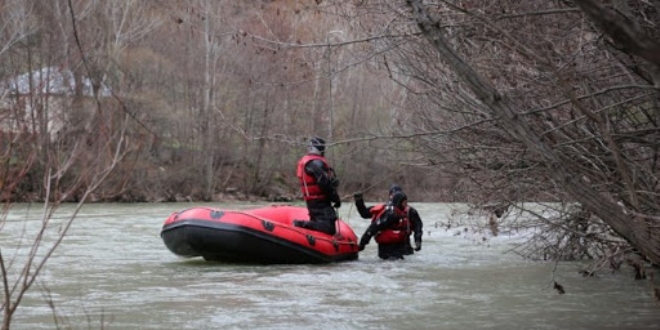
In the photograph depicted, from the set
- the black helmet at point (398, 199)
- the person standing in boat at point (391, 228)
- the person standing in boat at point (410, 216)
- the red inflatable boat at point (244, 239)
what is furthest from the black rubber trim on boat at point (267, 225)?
the black helmet at point (398, 199)

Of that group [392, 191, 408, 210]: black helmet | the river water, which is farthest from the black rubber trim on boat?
[392, 191, 408, 210]: black helmet

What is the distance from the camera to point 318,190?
10.6 m

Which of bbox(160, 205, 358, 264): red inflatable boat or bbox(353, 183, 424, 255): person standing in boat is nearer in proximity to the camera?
bbox(160, 205, 358, 264): red inflatable boat

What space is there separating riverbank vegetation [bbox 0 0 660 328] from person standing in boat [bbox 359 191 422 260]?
1.75ft

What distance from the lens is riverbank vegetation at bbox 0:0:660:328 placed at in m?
4.13

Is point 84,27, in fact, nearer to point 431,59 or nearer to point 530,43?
point 431,59

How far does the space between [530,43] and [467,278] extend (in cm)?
495

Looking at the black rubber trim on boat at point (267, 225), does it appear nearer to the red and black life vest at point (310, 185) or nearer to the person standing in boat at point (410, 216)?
the red and black life vest at point (310, 185)

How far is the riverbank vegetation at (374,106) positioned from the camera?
163 inches

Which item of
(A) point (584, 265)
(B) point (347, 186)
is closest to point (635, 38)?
(A) point (584, 265)

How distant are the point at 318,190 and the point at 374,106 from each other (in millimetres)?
17195

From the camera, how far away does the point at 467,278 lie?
33.0 ft

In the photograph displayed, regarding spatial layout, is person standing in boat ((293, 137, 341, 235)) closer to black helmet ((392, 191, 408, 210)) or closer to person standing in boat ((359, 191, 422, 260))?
person standing in boat ((359, 191, 422, 260))

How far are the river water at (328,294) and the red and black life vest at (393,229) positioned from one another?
29 centimetres
